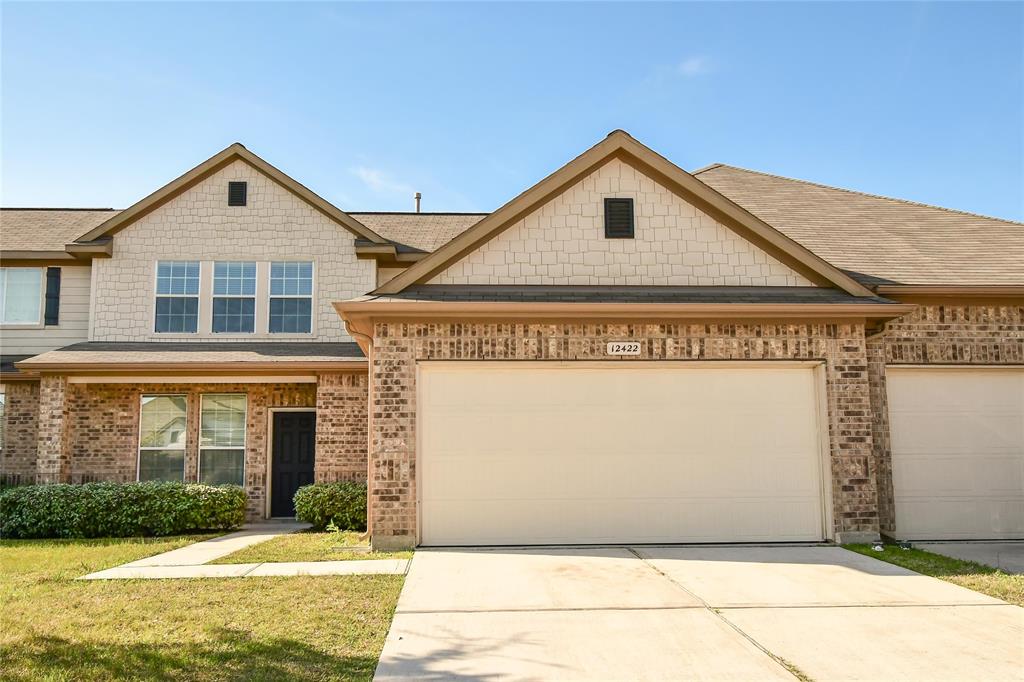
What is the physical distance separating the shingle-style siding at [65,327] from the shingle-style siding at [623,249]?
9.21 metres

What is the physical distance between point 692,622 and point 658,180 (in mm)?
6683

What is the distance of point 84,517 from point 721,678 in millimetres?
10986

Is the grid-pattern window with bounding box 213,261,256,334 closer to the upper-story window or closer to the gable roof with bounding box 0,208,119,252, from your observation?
the gable roof with bounding box 0,208,119,252

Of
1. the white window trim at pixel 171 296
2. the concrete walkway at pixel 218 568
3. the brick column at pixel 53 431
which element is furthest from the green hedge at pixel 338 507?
the brick column at pixel 53 431

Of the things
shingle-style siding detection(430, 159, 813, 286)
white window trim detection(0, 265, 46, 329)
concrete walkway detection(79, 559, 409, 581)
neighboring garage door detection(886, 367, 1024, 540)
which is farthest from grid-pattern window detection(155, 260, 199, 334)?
neighboring garage door detection(886, 367, 1024, 540)

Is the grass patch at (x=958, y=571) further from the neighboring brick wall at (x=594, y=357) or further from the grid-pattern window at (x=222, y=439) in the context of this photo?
the grid-pattern window at (x=222, y=439)

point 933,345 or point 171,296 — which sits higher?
point 171,296

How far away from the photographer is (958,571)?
8383 mm

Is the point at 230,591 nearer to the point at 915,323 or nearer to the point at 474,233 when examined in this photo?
the point at 474,233

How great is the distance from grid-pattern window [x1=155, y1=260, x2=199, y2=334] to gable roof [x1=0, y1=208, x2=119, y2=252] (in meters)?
2.32

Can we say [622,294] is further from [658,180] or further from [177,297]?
[177,297]

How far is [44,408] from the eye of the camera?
13.7 m

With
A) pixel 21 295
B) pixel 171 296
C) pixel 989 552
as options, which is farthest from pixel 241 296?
pixel 989 552

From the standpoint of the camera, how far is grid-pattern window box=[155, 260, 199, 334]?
15055mm
